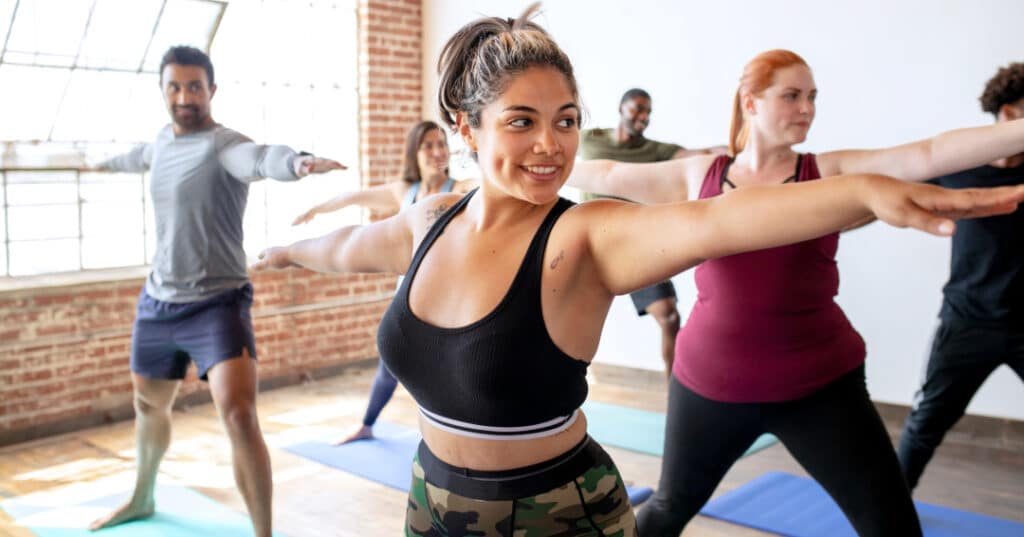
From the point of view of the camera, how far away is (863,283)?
4824mm

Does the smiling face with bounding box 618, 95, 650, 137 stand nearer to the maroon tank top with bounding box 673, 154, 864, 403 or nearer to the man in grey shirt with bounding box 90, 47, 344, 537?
the man in grey shirt with bounding box 90, 47, 344, 537

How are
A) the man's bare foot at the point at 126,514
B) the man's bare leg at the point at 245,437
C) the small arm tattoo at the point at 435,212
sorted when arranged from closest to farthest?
the small arm tattoo at the point at 435,212 → the man's bare leg at the point at 245,437 → the man's bare foot at the point at 126,514

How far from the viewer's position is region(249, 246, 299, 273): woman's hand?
1977mm

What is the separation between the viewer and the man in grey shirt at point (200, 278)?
3023 mm

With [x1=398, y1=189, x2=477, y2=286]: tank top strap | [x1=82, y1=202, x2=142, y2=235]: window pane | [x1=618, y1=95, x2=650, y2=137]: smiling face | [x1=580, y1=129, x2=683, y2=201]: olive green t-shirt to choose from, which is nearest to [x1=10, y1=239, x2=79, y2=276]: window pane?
[x1=82, y1=202, x2=142, y2=235]: window pane

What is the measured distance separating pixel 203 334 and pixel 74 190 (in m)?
2.39

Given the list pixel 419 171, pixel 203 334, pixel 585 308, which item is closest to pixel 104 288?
pixel 419 171

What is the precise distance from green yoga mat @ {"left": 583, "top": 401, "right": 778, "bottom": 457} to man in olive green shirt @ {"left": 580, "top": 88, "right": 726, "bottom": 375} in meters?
0.29

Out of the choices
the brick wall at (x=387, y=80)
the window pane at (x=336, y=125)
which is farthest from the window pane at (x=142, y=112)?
the brick wall at (x=387, y=80)

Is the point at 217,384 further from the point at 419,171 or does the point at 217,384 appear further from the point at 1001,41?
the point at 1001,41

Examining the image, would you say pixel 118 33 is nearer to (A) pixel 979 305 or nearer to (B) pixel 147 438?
(B) pixel 147 438

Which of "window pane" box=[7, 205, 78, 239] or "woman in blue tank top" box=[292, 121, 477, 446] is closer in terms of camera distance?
"woman in blue tank top" box=[292, 121, 477, 446]

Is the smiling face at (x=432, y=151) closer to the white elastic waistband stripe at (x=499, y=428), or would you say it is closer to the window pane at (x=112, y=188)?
the window pane at (x=112, y=188)

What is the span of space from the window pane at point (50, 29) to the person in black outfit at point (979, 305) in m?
4.21
